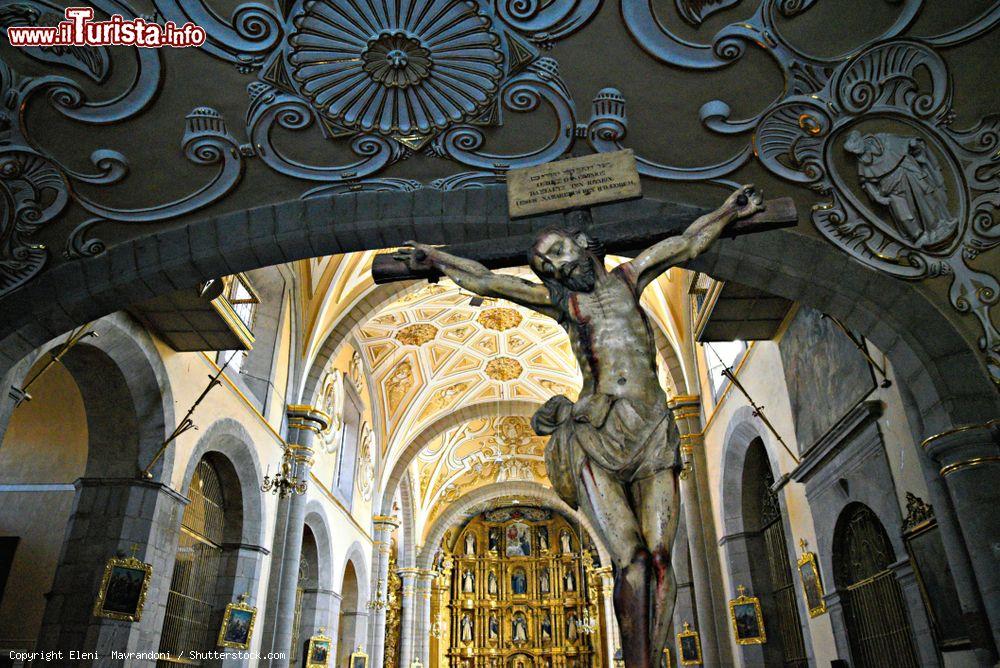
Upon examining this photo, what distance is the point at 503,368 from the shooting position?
19297 mm

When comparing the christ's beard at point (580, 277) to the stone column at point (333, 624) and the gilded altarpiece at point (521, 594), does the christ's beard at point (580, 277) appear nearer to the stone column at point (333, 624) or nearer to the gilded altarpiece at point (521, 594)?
the stone column at point (333, 624)

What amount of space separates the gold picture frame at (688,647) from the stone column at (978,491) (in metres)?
7.11

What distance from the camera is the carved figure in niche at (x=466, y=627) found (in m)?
26.3

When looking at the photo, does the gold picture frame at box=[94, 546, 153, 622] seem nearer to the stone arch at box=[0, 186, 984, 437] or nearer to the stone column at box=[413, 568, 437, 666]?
the stone arch at box=[0, 186, 984, 437]

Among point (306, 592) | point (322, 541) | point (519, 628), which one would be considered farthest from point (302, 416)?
point (519, 628)

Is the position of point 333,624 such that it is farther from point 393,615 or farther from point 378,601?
point 393,615

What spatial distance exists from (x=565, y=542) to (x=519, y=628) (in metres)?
3.46

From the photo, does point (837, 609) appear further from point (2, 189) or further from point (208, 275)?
point (2, 189)

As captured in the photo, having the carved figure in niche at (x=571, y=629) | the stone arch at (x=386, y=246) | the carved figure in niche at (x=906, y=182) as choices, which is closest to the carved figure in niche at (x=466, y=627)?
the carved figure in niche at (x=571, y=629)

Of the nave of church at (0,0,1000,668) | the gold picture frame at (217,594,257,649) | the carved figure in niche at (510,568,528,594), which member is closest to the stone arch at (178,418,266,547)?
the nave of church at (0,0,1000,668)

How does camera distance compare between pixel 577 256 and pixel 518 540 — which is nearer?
pixel 577 256

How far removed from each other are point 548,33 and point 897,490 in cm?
465

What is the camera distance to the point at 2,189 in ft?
18.9

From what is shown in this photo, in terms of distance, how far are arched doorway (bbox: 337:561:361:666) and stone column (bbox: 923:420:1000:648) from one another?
1366 cm
